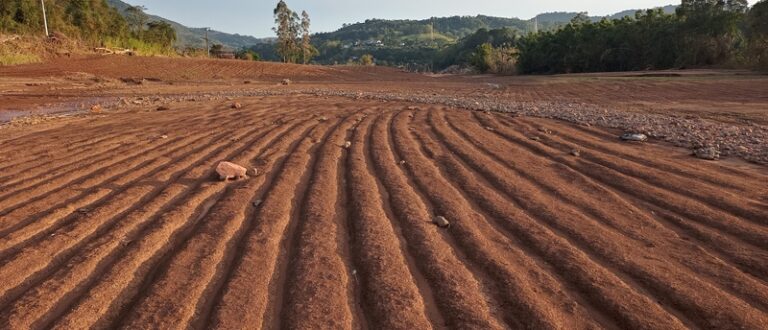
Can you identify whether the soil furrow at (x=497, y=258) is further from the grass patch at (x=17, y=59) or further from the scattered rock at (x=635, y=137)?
the grass patch at (x=17, y=59)

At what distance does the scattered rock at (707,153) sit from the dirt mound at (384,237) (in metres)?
0.12

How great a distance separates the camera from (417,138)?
673cm

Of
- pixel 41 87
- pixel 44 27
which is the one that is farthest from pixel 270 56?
pixel 41 87

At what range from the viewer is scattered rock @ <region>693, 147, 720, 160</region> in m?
5.22

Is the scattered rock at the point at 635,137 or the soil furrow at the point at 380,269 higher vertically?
the scattered rock at the point at 635,137

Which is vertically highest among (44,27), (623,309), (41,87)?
(44,27)

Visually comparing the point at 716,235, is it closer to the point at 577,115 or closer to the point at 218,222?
the point at 218,222

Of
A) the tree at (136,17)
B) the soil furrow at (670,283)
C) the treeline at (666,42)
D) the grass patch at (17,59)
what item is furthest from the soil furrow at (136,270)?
the tree at (136,17)

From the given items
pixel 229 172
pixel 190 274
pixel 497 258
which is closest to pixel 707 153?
pixel 497 258

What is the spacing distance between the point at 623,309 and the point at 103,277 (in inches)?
112

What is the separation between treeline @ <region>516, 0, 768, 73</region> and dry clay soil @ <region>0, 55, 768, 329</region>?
2382 cm

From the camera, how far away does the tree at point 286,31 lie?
Result: 4708 centimetres

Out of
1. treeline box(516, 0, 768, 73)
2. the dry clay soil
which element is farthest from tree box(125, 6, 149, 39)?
the dry clay soil

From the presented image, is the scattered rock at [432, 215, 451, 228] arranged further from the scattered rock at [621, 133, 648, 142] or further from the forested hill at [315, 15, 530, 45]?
the forested hill at [315, 15, 530, 45]
